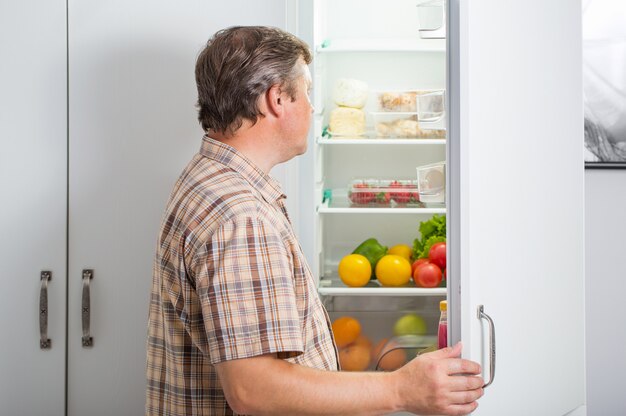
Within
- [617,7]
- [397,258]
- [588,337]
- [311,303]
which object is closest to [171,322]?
[311,303]

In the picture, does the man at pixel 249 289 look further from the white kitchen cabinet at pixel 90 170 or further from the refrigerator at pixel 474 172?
the white kitchen cabinet at pixel 90 170

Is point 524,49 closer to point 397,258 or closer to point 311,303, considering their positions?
point 311,303

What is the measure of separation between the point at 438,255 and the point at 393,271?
138mm

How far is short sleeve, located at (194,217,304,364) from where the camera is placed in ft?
3.26

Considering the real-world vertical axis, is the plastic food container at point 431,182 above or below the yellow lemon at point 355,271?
above

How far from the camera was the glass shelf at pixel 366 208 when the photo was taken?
2150 millimetres

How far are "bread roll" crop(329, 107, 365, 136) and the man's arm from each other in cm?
115

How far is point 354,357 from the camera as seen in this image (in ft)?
6.93

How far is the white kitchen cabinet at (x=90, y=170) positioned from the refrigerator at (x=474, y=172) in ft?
1.03

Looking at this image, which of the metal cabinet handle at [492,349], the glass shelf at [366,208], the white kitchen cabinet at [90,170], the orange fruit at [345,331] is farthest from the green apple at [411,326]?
the metal cabinet handle at [492,349]

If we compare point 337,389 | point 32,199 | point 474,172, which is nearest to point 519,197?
point 474,172

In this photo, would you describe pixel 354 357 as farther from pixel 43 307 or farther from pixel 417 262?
pixel 43 307

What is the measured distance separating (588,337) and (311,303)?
139 cm

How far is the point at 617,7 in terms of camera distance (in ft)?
7.28
